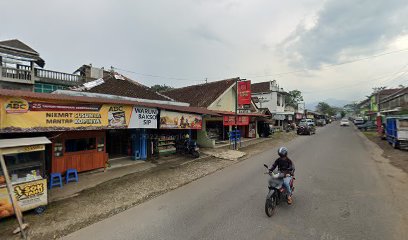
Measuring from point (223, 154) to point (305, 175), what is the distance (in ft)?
20.6

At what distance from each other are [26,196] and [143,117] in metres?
5.43

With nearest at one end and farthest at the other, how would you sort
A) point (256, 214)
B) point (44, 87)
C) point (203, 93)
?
1. point (256, 214)
2. point (44, 87)
3. point (203, 93)

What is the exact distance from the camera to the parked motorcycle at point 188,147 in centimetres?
1357

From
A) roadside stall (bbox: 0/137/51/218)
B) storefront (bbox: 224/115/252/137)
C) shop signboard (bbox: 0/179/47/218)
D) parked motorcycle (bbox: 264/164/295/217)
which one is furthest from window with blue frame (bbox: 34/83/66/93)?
parked motorcycle (bbox: 264/164/295/217)

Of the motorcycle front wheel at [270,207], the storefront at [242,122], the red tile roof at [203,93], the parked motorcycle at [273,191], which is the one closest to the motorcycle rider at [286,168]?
the parked motorcycle at [273,191]

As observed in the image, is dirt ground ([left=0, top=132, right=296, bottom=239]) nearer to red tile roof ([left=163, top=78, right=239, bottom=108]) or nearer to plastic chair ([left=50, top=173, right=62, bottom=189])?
plastic chair ([left=50, top=173, right=62, bottom=189])

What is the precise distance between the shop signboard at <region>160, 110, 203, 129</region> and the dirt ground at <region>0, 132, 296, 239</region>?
2.39m

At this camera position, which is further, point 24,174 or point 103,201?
point 103,201

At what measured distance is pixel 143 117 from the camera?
33.9ft

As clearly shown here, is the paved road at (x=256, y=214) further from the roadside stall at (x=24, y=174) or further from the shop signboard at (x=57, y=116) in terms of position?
the shop signboard at (x=57, y=116)

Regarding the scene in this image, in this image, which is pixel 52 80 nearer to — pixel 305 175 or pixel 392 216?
pixel 305 175

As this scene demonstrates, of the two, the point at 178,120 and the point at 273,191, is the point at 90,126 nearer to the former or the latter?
the point at 178,120

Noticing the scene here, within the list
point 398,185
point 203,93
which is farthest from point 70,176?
point 203,93

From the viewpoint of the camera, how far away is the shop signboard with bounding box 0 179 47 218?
541 centimetres
